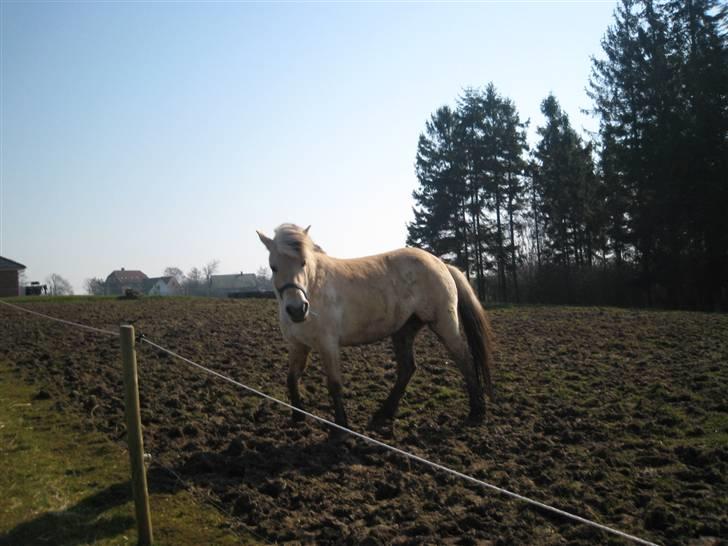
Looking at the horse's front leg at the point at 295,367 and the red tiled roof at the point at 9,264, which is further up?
the red tiled roof at the point at 9,264

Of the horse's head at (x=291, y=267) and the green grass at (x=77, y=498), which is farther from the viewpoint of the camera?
the horse's head at (x=291, y=267)

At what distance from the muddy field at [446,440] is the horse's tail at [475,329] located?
0.54 metres

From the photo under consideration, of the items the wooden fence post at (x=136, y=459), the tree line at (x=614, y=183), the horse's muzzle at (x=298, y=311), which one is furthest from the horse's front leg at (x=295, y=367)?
the tree line at (x=614, y=183)

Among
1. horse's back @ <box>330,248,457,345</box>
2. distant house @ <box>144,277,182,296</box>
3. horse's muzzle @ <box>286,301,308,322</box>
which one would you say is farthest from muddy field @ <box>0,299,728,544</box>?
distant house @ <box>144,277,182,296</box>

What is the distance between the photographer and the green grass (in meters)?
3.51

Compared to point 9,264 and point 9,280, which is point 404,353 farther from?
point 9,264

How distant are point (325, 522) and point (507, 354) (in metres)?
7.25

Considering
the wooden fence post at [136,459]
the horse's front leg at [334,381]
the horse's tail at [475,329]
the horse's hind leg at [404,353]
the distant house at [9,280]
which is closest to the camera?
the wooden fence post at [136,459]

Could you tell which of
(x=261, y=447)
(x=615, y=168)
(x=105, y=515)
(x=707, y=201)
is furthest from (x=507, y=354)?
(x=615, y=168)

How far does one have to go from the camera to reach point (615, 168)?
27328mm

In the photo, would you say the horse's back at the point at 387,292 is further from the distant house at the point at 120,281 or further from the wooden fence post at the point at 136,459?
the distant house at the point at 120,281

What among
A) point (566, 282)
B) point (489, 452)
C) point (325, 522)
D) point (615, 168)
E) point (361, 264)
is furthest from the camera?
point (566, 282)

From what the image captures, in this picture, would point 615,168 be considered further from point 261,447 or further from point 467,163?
point 261,447

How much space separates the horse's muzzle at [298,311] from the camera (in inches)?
190
